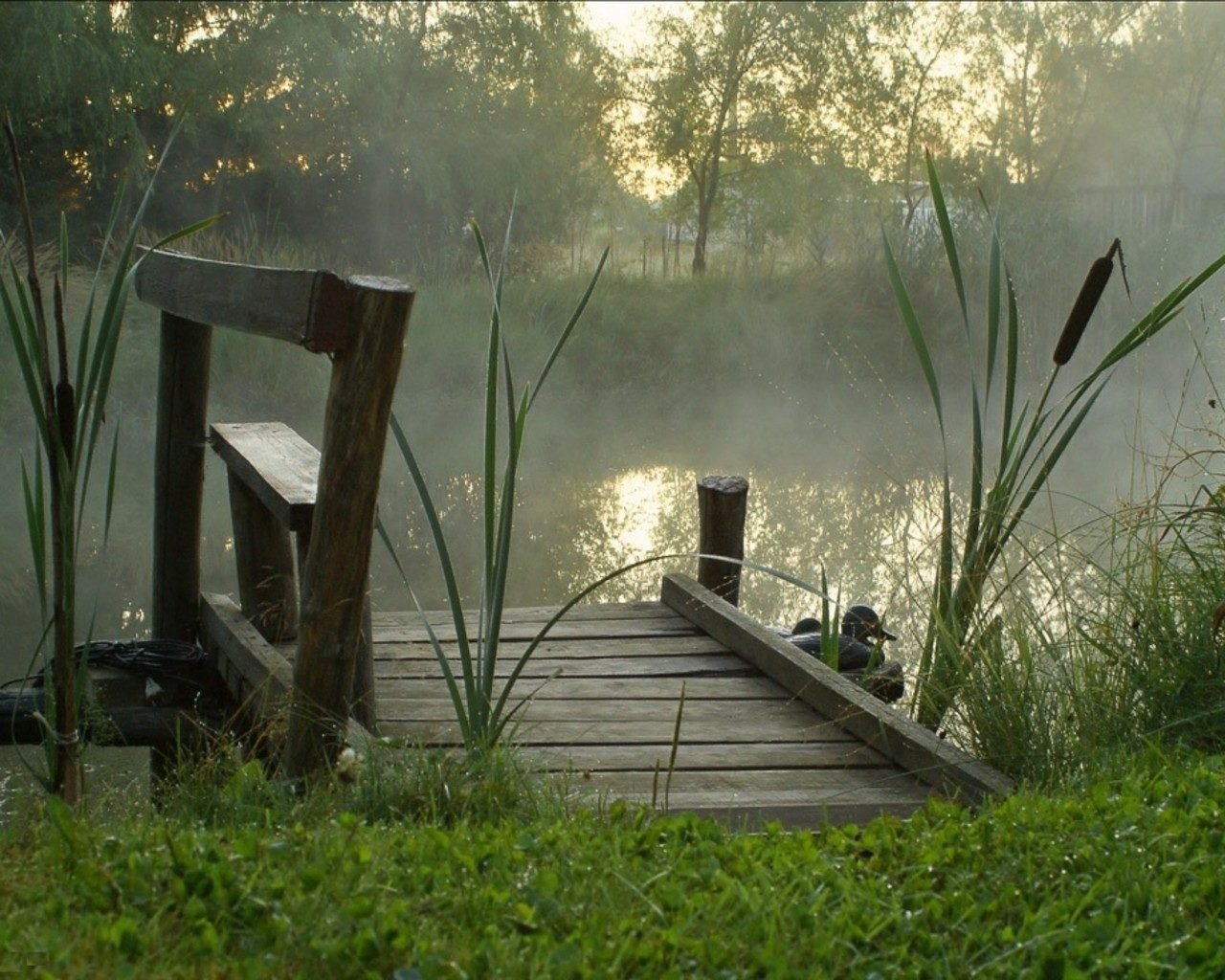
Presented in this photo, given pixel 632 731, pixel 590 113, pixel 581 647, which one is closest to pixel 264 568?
pixel 581 647

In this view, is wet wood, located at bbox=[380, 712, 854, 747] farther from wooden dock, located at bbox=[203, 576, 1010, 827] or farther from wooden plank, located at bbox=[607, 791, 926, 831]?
wooden plank, located at bbox=[607, 791, 926, 831]

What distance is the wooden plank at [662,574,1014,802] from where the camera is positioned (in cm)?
270

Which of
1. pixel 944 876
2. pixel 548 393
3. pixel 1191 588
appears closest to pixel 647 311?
pixel 548 393

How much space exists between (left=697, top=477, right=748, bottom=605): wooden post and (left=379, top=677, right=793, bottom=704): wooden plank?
3.42 ft

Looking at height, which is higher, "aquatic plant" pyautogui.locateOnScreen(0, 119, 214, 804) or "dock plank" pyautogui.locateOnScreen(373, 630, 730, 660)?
"aquatic plant" pyautogui.locateOnScreen(0, 119, 214, 804)

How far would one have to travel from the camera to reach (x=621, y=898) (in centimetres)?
179

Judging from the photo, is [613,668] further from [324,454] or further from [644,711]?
[324,454]

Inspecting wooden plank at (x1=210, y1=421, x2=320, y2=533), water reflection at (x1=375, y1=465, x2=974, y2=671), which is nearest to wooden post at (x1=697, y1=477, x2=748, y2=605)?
water reflection at (x1=375, y1=465, x2=974, y2=671)

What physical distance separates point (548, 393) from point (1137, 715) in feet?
30.2

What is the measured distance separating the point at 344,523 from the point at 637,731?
3.20 feet

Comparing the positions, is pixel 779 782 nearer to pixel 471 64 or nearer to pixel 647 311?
pixel 647 311

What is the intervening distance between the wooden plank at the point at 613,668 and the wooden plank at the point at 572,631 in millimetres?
204

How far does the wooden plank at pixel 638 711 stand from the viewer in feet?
10.7

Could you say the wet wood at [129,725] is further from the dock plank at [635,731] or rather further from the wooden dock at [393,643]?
the dock plank at [635,731]
